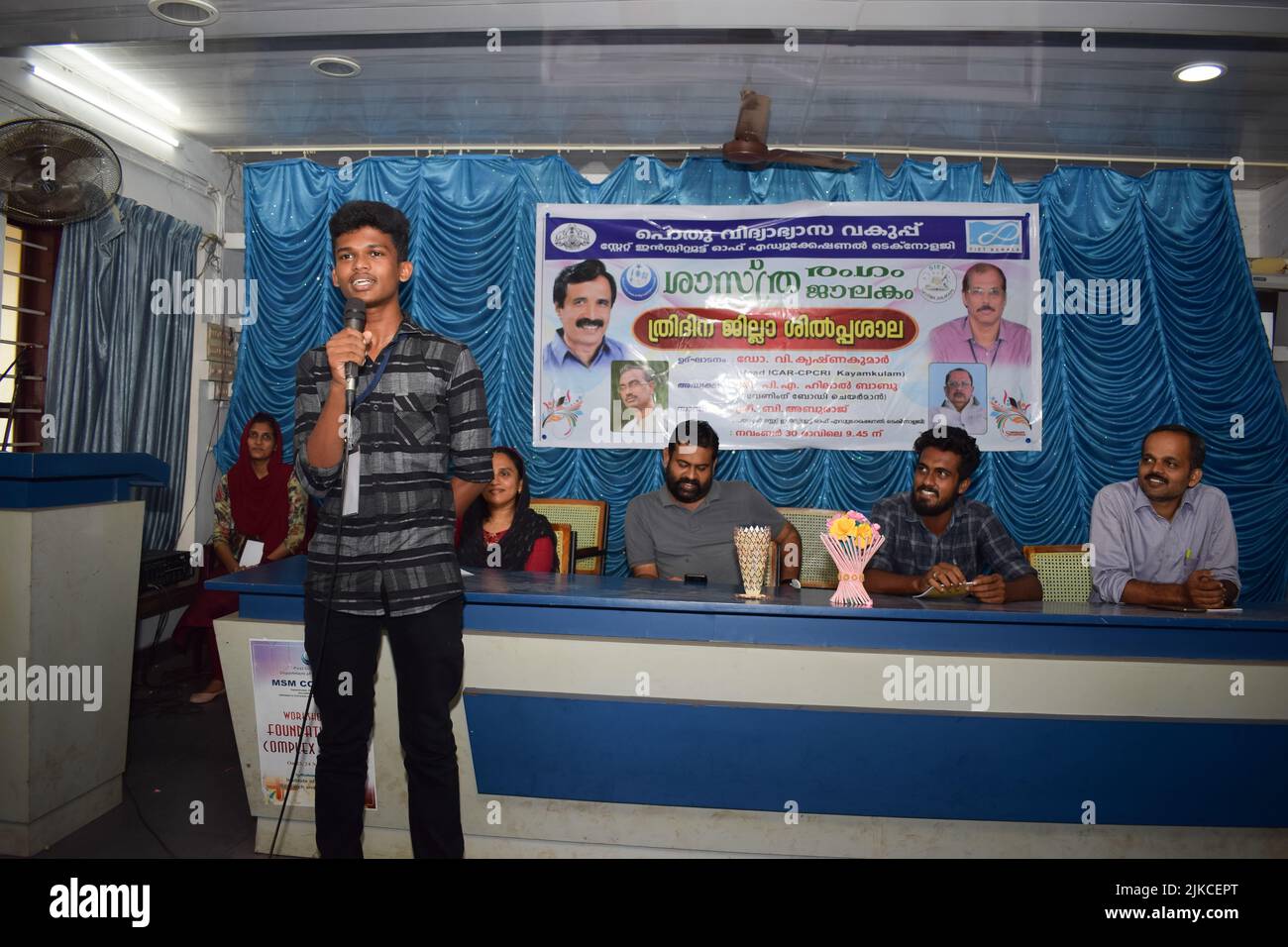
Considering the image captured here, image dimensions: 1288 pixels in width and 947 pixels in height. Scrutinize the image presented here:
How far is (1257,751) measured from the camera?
2.39 meters

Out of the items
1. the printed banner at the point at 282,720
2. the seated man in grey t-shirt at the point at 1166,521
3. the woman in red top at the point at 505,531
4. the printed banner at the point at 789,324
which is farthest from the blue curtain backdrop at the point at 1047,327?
the printed banner at the point at 282,720

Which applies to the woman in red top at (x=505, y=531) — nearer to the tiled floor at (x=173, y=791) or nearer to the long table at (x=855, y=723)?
the long table at (x=855, y=723)

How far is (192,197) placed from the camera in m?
5.24

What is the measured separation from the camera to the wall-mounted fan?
11.3 feet

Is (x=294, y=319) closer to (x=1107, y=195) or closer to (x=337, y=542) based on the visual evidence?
(x=337, y=542)

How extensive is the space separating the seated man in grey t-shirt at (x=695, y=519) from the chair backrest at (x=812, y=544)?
60 centimetres

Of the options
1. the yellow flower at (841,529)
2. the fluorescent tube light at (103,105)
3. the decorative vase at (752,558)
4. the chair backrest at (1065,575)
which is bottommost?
the chair backrest at (1065,575)

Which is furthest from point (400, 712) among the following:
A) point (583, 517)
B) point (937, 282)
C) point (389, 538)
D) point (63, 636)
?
point (937, 282)

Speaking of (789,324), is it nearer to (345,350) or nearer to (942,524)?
(942,524)

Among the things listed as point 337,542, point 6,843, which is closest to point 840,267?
point 337,542

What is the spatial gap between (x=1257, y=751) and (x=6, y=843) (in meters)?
3.87

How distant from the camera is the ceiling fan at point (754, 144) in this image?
422 cm

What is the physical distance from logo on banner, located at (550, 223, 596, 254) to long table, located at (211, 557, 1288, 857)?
9.40 feet

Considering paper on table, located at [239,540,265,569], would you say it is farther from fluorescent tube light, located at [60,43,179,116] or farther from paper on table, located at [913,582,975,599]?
paper on table, located at [913,582,975,599]
